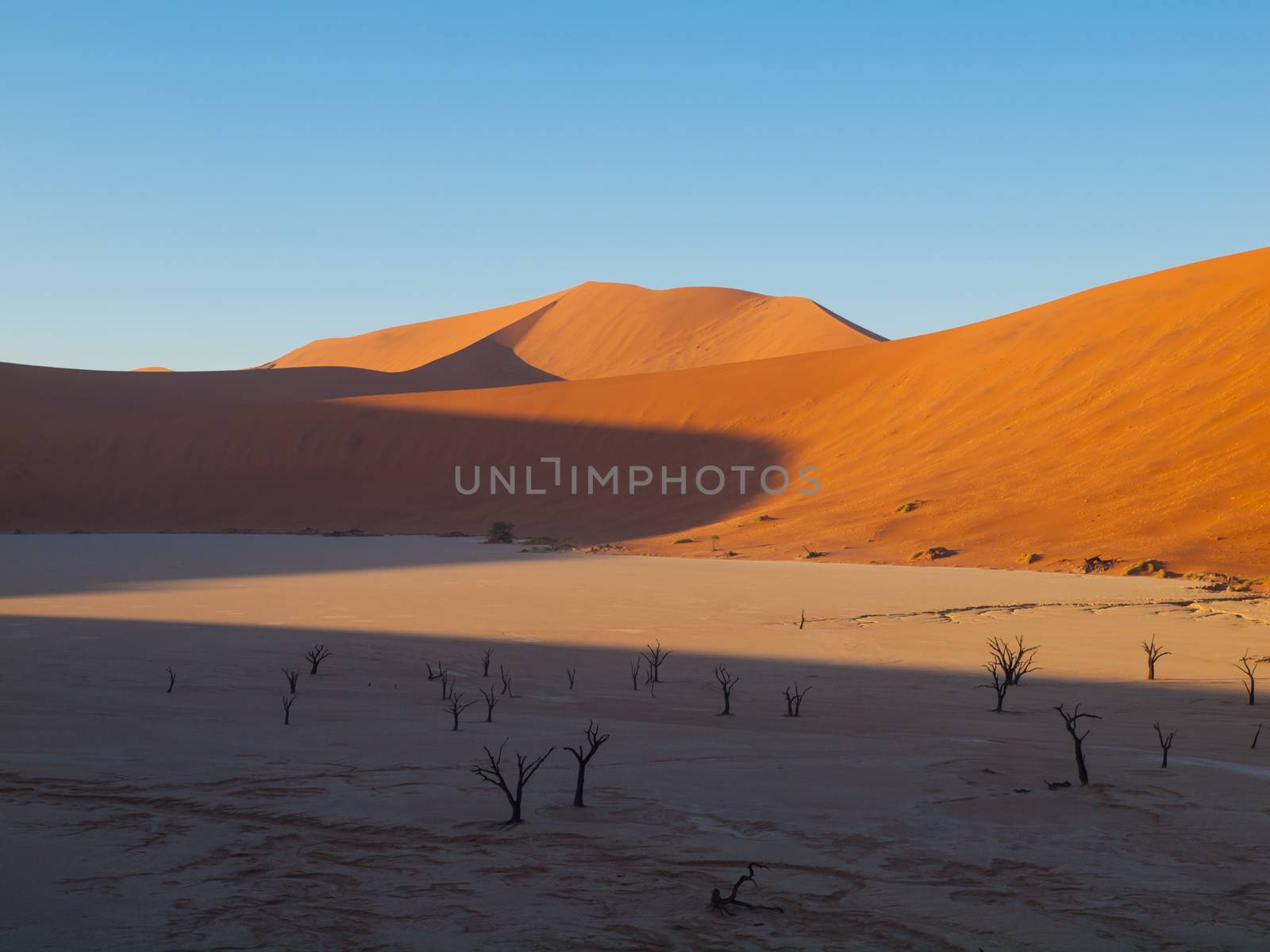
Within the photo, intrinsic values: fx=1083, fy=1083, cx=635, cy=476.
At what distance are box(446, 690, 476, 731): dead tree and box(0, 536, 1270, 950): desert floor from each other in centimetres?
11

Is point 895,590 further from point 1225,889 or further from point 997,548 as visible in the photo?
point 1225,889

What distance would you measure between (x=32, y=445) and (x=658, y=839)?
43.4 meters

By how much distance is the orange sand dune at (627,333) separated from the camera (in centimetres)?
7413

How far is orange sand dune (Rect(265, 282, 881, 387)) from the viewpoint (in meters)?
74.1

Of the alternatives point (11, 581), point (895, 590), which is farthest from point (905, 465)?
point (11, 581)

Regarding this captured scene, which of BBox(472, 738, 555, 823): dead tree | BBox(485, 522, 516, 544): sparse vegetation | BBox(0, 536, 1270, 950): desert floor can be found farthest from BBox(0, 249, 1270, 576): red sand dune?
BBox(472, 738, 555, 823): dead tree

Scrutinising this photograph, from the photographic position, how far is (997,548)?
Answer: 19.7m

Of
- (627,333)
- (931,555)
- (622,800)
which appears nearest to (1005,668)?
(622,800)

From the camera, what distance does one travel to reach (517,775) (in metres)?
4.53

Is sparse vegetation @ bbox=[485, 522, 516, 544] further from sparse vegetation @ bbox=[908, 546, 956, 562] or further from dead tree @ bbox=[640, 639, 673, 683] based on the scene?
dead tree @ bbox=[640, 639, 673, 683]

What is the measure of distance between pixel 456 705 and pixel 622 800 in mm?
1705

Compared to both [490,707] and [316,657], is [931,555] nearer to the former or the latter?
[316,657]

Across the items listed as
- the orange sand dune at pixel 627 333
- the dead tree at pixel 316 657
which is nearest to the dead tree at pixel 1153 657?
the dead tree at pixel 316 657

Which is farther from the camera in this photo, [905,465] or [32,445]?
[32,445]
